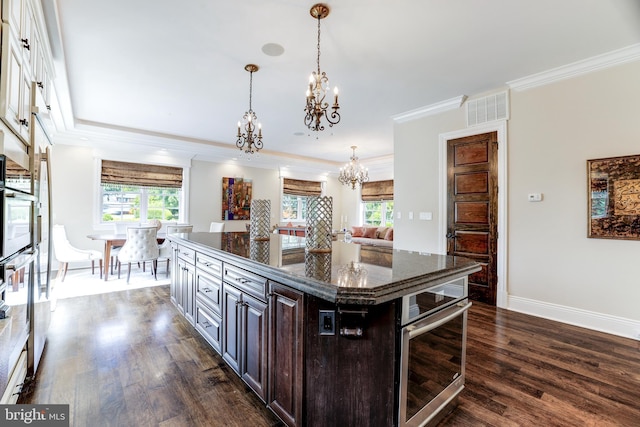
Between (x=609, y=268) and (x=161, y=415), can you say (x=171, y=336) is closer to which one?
(x=161, y=415)

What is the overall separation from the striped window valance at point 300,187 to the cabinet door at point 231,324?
6.70 meters

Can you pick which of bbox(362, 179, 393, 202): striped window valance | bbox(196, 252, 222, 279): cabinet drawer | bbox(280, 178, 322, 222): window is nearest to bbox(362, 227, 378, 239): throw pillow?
bbox(362, 179, 393, 202): striped window valance

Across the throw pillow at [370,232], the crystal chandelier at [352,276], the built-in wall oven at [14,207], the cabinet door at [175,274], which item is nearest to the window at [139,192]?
the cabinet door at [175,274]

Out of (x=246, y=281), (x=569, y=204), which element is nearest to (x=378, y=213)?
(x=569, y=204)

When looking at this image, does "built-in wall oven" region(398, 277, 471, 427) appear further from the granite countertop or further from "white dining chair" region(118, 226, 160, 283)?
"white dining chair" region(118, 226, 160, 283)

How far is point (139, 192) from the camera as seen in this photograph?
250 inches

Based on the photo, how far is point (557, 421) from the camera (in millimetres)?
1664

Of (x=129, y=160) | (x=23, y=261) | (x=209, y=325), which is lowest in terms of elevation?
(x=209, y=325)

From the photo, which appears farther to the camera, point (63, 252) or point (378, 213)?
point (378, 213)

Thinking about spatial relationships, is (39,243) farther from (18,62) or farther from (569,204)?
(569,204)

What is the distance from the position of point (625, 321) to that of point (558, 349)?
984 millimetres

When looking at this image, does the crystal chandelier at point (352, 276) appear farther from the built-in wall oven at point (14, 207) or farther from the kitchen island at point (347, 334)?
the built-in wall oven at point (14, 207)

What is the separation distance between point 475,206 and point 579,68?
1.83m

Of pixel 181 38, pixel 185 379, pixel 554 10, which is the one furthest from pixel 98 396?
pixel 554 10
